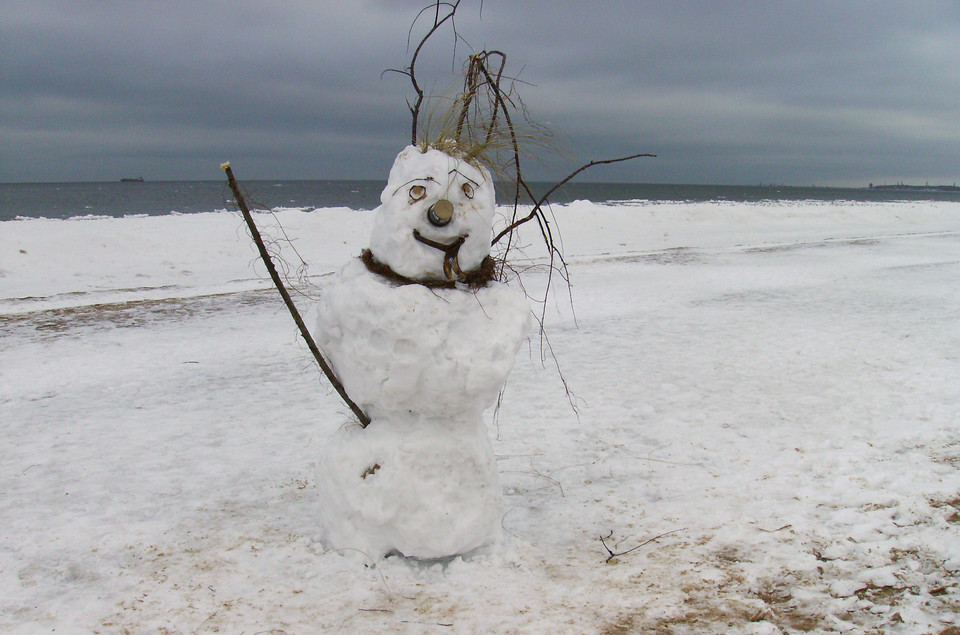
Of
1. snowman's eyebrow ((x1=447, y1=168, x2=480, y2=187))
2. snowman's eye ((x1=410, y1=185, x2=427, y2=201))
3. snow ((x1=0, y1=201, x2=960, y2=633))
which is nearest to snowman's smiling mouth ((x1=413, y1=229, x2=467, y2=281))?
snowman's eye ((x1=410, y1=185, x2=427, y2=201))

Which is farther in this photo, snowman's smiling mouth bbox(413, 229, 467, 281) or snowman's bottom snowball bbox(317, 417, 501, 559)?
snowman's bottom snowball bbox(317, 417, 501, 559)

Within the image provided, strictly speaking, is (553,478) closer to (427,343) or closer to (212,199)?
(427,343)

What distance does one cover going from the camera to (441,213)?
2.74 meters

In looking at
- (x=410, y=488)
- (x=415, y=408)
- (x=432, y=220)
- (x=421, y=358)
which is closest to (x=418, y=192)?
(x=432, y=220)

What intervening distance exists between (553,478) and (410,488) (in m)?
1.43

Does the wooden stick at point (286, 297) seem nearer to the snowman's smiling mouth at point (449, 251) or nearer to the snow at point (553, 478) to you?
the snow at point (553, 478)

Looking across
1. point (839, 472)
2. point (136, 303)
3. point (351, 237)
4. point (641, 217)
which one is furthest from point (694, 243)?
point (839, 472)

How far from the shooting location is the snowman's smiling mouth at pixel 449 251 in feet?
9.30

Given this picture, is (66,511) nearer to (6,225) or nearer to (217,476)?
(217,476)

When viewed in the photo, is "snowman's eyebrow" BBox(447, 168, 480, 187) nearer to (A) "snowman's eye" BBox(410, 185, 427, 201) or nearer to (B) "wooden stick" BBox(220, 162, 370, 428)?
(A) "snowman's eye" BBox(410, 185, 427, 201)

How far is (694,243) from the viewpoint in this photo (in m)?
20.4

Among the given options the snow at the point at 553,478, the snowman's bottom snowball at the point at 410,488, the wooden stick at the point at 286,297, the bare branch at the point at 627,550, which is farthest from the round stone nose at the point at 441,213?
the bare branch at the point at 627,550

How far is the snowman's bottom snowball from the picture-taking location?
2967 millimetres

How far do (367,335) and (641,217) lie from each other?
22017 millimetres
